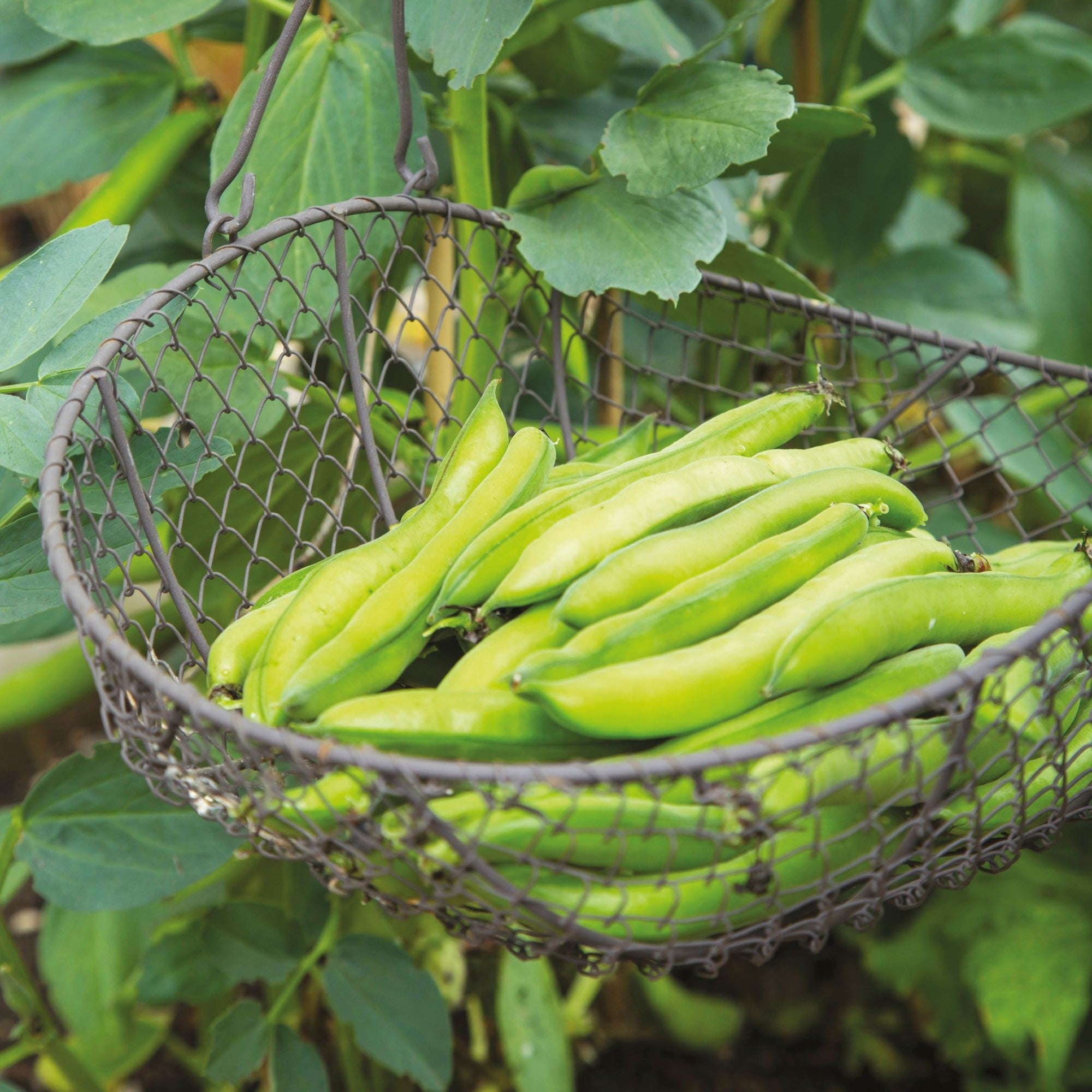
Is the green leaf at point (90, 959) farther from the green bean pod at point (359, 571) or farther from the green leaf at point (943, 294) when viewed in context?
the green leaf at point (943, 294)

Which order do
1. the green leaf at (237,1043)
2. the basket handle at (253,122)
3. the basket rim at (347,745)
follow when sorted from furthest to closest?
the green leaf at (237,1043) < the basket handle at (253,122) < the basket rim at (347,745)

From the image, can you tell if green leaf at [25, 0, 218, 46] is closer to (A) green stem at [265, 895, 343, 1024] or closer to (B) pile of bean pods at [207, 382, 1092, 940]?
(B) pile of bean pods at [207, 382, 1092, 940]

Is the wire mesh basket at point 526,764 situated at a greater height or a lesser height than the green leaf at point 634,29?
lesser

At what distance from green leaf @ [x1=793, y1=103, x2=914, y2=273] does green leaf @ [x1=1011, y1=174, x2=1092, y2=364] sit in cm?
22

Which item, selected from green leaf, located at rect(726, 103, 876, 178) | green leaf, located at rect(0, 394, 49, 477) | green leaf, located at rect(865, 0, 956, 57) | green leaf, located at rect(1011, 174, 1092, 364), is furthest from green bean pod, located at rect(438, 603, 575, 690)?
green leaf, located at rect(1011, 174, 1092, 364)

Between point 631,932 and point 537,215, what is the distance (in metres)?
0.49

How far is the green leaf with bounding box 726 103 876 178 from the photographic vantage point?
70 cm

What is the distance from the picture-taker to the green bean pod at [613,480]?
1.62 ft

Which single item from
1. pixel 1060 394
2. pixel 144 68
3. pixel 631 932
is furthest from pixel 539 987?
pixel 144 68

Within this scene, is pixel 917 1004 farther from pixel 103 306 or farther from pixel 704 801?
pixel 103 306

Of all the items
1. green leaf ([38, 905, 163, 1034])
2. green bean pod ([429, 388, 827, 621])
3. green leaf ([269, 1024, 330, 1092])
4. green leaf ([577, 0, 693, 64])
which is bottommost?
green leaf ([38, 905, 163, 1034])

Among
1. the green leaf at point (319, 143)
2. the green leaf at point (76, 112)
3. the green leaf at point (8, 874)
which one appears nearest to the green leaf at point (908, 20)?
the green leaf at point (319, 143)

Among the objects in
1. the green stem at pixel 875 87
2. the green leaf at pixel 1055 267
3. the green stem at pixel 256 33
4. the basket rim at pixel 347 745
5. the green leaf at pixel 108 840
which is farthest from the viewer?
the green leaf at pixel 1055 267

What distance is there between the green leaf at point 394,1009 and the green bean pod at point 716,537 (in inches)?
17.7
